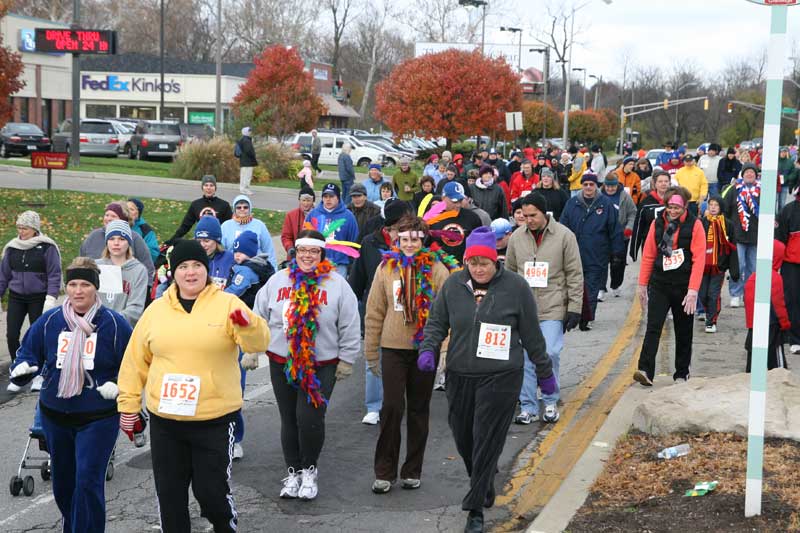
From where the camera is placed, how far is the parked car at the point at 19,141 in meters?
38.3

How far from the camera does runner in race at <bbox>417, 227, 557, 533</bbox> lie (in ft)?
20.3

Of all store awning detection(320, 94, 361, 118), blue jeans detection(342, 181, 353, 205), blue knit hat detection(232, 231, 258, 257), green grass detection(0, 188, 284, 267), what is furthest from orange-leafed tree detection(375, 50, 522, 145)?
store awning detection(320, 94, 361, 118)

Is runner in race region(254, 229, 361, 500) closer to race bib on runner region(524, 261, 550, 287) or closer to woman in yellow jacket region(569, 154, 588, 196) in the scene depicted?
race bib on runner region(524, 261, 550, 287)

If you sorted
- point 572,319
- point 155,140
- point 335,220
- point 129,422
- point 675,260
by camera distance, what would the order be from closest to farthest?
point 129,422 → point 572,319 → point 675,260 → point 335,220 → point 155,140

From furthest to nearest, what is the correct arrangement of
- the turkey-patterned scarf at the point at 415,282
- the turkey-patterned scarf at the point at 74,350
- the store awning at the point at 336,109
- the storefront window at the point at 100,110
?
the store awning at the point at 336,109 < the storefront window at the point at 100,110 < the turkey-patterned scarf at the point at 415,282 < the turkey-patterned scarf at the point at 74,350

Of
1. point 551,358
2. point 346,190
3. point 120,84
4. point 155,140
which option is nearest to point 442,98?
point 155,140

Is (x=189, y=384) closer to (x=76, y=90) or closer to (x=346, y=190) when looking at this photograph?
(x=346, y=190)

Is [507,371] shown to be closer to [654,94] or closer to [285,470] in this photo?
[285,470]

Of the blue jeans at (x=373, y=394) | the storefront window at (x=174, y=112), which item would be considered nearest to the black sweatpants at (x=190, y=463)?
the blue jeans at (x=373, y=394)

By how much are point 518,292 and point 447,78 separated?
33553mm

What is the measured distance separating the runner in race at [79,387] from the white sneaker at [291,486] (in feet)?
4.78

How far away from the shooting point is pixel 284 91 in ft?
142

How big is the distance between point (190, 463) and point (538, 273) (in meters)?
4.16

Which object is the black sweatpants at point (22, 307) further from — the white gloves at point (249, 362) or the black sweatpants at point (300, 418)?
the white gloves at point (249, 362)
